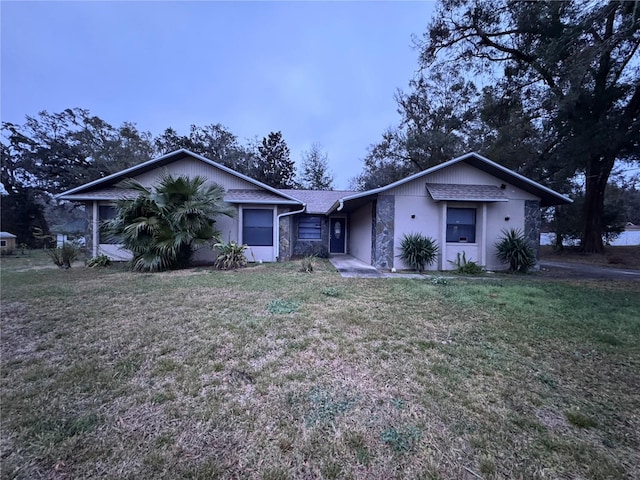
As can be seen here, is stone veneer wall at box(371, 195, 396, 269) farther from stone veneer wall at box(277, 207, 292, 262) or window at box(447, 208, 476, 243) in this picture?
stone veneer wall at box(277, 207, 292, 262)

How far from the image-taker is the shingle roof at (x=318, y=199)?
14.1 metres

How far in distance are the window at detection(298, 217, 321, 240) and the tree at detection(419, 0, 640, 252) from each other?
1044cm

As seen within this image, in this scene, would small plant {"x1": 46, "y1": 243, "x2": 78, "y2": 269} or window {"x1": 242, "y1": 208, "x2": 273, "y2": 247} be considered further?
window {"x1": 242, "y1": 208, "x2": 273, "y2": 247}

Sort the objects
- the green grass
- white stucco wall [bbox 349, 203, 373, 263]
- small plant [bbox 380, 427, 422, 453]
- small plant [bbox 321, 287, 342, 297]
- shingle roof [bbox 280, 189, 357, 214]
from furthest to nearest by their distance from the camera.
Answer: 1. shingle roof [bbox 280, 189, 357, 214]
2. white stucco wall [bbox 349, 203, 373, 263]
3. small plant [bbox 321, 287, 342, 297]
4. small plant [bbox 380, 427, 422, 453]
5. the green grass

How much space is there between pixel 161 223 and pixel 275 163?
75.0 feet

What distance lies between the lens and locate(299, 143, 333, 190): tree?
96.7 ft

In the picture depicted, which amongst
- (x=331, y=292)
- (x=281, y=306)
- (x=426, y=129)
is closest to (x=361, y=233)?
(x=331, y=292)

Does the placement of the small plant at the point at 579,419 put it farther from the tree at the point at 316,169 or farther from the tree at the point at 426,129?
the tree at the point at 316,169

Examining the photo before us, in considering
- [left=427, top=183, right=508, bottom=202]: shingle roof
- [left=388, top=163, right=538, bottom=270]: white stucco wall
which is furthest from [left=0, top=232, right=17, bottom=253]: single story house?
[left=427, top=183, right=508, bottom=202]: shingle roof

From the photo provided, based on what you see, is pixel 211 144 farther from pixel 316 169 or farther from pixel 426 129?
pixel 426 129

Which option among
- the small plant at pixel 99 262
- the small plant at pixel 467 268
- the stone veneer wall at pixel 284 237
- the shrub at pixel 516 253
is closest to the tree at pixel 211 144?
the stone veneer wall at pixel 284 237

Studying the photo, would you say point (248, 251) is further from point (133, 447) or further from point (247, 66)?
point (247, 66)

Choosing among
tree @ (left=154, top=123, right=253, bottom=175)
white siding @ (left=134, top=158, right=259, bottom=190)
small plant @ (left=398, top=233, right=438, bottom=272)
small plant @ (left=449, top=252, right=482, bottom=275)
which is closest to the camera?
small plant @ (left=449, top=252, right=482, bottom=275)

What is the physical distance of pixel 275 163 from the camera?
98.8 feet
